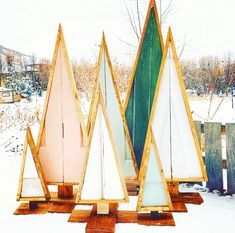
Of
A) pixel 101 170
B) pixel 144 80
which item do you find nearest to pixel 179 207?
pixel 101 170

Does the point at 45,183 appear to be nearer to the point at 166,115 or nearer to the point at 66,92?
the point at 66,92

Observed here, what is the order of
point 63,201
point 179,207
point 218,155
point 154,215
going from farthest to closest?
point 218,155 < point 63,201 < point 179,207 < point 154,215

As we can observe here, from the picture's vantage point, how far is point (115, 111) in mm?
3320

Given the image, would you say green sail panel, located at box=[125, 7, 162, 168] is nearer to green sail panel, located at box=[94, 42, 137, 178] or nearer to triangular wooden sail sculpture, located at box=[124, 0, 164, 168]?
triangular wooden sail sculpture, located at box=[124, 0, 164, 168]

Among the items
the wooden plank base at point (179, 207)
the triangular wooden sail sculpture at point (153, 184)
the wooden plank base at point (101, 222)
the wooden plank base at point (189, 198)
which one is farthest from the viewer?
the wooden plank base at point (189, 198)

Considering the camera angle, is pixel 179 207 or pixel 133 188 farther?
pixel 133 188

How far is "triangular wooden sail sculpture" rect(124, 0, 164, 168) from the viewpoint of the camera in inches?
133

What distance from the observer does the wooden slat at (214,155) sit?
3500mm

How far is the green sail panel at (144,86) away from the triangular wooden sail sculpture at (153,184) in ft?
2.84

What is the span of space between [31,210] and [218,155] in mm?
2066

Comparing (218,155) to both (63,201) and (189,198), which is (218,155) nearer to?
(189,198)

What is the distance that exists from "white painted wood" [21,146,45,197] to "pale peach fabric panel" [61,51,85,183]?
0.29m

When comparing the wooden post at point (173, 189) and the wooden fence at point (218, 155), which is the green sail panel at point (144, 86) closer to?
the wooden post at point (173, 189)

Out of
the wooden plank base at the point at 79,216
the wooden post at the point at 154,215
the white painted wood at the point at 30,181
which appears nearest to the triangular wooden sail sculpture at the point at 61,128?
the white painted wood at the point at 30,181
